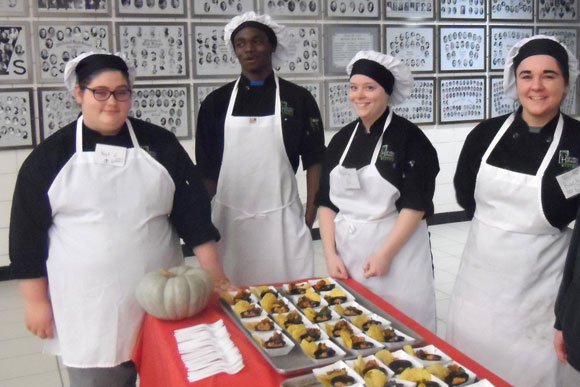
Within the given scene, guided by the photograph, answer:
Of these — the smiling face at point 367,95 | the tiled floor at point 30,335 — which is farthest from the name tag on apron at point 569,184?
the tiled floor at point 30,335

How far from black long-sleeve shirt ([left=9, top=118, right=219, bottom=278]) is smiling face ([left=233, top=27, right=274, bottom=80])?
0.76m

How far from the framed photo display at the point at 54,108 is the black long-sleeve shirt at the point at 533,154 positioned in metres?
3.71

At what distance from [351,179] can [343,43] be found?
12.7 ft

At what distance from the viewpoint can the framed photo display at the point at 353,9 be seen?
19.4 ft

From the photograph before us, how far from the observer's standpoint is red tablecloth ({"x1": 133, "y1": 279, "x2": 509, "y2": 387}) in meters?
1.55

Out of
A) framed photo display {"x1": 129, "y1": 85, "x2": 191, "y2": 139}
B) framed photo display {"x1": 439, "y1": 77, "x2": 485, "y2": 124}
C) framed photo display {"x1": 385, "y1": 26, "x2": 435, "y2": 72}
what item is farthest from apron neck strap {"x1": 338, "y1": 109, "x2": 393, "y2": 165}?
framed photo display {"x1": 439, "y1": 77, "x2": 485, "y2": 124}

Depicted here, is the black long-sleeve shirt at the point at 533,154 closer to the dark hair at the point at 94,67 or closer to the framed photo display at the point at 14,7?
the dark hair at the point at 94,67

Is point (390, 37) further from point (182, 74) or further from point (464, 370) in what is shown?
point (464, 370)

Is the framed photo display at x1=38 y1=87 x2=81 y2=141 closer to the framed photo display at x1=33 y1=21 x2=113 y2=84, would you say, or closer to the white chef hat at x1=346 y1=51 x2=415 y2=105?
the framed photo display at x1=33 y1=21 x2=113 y2=84

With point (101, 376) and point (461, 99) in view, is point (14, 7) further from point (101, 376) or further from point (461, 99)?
point (461, 99)

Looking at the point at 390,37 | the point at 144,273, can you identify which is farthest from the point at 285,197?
the point at 390,37

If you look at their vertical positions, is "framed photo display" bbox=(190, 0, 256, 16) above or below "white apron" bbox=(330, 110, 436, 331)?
above

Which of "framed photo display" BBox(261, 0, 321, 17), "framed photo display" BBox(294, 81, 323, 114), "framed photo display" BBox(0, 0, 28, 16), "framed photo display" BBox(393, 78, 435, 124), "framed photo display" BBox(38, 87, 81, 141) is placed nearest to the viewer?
"framed photo display" BBox(0, 0, 28, 16)

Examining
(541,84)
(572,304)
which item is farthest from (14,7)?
(572,304)
